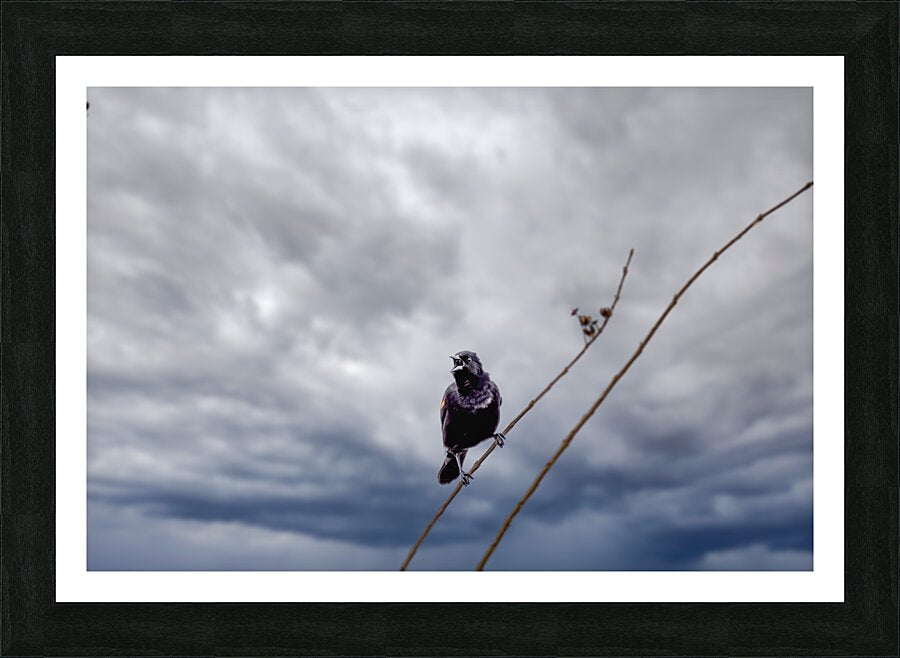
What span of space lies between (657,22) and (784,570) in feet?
6.25

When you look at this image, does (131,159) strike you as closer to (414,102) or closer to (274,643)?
(414,102)

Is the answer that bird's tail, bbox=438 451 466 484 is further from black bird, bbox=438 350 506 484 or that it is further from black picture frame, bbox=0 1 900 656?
black picture frame, bbox=0 1 900 656

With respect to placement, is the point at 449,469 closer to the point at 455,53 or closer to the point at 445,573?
the point at 445,573

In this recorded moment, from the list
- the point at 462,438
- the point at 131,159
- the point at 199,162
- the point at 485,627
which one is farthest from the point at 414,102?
the point at 485,627

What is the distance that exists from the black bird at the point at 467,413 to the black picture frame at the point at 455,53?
48cm

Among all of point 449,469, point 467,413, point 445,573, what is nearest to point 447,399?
point 467,413

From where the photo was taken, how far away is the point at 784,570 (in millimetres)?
2270

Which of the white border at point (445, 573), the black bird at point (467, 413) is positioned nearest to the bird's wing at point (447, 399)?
the black bird at point (467, 413)

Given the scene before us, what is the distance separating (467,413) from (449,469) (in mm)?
203

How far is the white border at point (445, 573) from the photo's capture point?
7.23 ft

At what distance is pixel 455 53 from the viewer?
2.27 m

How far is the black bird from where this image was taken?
7.62 feet

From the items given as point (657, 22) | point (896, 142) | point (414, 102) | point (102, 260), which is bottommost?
point (102, 260)

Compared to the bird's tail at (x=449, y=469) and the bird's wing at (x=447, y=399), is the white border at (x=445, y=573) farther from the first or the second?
the bird's wing at (x=447, y=399)
